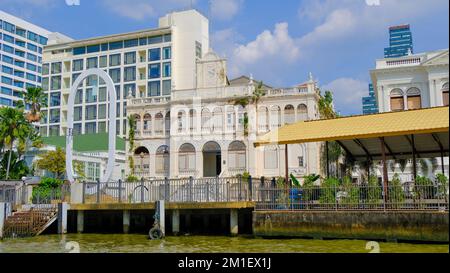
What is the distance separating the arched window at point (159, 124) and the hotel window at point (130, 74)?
70.7ft

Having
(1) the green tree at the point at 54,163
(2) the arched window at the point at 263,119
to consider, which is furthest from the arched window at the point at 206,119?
(1) the green tree at the point at 54,163

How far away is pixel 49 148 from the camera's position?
52625 millimetres

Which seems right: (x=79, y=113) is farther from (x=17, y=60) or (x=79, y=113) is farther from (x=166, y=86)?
(x=17, y=60)

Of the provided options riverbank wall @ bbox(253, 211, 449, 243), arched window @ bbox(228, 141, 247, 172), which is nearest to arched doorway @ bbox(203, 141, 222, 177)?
A: arched window @ bbox(228, 141, 247, 172)

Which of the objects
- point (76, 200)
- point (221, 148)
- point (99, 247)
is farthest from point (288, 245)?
point (221, 148)

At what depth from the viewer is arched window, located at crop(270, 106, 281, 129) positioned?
45.8 m

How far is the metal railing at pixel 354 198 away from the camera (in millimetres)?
16609

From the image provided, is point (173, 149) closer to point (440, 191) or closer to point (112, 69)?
point (112, 69)

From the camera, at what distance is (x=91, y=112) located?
72.5m

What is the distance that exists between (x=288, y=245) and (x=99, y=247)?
22.2ft

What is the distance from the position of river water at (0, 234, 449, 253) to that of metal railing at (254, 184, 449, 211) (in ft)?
4.44

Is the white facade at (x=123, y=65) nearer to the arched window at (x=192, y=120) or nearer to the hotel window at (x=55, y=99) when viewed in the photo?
the hotel window at (x=55, y=99)

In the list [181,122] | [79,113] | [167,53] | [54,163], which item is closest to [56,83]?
[79,113]
